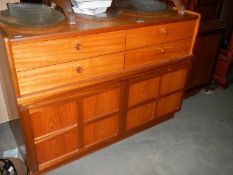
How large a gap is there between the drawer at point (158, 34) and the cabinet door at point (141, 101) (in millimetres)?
257

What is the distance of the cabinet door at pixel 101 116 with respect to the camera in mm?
1343

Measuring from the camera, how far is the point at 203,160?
5.34 feet

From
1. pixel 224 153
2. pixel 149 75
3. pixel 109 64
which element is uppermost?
pixel 109 64

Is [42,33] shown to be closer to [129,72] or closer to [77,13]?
[77,13]

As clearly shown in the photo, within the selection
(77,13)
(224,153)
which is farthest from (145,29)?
(224,153)

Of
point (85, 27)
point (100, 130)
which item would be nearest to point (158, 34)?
point (85, 27)

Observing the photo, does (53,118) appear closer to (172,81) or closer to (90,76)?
(90,76)

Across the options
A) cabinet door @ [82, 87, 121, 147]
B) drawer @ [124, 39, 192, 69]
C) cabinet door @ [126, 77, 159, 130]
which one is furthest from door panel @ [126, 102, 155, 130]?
drawer @ [124, 39, 192, 69]

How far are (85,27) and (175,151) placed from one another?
43.8 inches

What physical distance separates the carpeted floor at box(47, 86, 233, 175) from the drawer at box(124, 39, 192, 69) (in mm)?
635

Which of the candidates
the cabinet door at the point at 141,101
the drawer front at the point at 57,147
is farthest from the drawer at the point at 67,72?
the drawer front at the point at 57,147

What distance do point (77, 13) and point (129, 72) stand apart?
45 cm

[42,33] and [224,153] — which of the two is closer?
[42,33]

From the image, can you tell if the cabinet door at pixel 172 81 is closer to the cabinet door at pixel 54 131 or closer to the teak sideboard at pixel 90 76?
the teak sideboard at pixel 90 76
